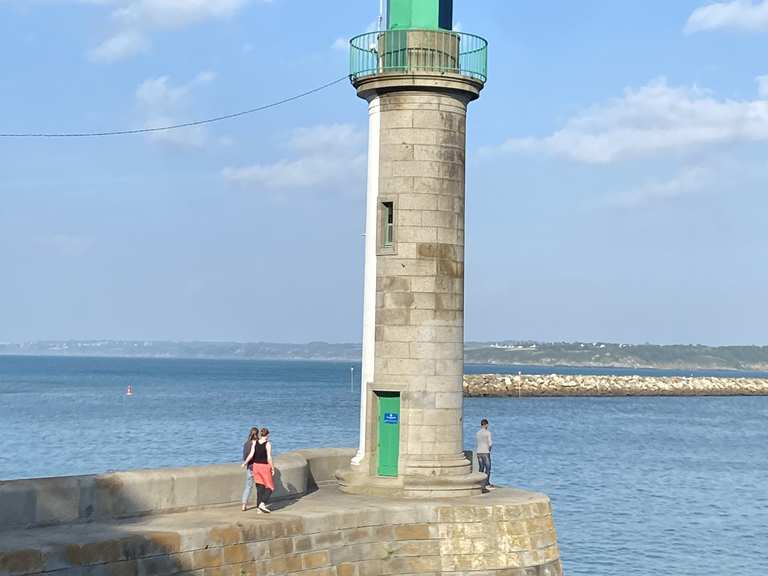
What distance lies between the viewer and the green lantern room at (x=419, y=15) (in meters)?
21.4

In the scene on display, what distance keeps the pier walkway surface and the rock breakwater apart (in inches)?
3894

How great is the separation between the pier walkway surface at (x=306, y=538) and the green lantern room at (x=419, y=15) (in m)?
7.88

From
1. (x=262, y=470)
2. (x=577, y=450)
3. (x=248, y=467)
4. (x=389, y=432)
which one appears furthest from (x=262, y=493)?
(x=577, y=450)

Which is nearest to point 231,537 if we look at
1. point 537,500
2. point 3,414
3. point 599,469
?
point 537,500

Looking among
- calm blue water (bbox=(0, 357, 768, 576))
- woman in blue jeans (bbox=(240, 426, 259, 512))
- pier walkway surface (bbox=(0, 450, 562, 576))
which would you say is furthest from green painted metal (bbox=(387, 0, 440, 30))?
calm blue water (bbox=(0, 357, 768, 576))

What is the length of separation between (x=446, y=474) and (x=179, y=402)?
87.0 metres

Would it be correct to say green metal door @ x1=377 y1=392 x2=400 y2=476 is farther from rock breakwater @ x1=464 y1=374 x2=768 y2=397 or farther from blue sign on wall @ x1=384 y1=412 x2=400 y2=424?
rock breakwater @ x1=464 y1=374 x2=768 y2=397

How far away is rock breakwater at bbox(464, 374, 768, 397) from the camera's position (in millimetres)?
120875

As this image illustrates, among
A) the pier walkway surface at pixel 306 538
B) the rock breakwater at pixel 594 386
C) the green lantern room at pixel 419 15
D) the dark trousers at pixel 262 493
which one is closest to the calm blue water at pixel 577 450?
the rock breakwater at pixel 594 386

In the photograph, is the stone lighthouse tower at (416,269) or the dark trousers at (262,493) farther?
the stone lighthouse tower at (416,269)

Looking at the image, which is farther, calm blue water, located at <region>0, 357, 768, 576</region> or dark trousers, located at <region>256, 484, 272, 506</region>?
calm blue water, located at <region>0, 357, 768, 576</region>

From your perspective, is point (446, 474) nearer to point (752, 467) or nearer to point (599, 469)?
point (599, 469)

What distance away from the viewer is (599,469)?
50.9 metres

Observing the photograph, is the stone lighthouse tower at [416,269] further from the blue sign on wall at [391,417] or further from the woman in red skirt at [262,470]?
the woman in red skirt at [262,470]
